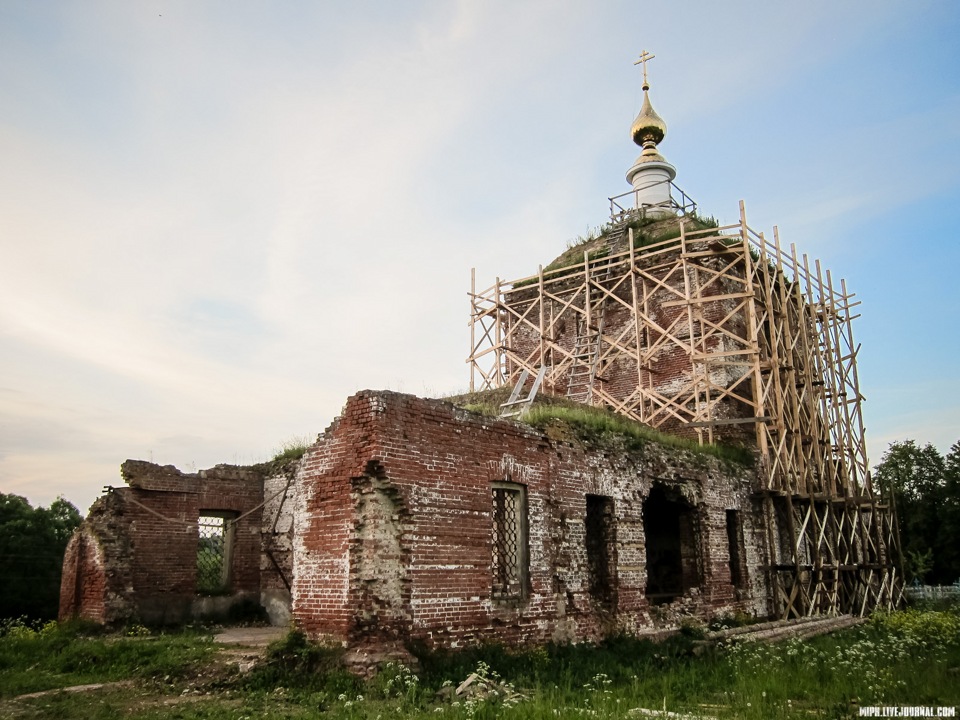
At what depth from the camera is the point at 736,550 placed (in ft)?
50.0

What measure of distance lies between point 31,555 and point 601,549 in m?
18.9

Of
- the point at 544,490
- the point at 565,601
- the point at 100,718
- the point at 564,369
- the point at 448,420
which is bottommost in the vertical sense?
the point at 100,718

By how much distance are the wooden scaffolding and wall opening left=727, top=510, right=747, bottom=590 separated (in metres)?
0.97

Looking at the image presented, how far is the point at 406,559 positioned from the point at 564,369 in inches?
496

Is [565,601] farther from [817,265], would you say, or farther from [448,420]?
[817,265]

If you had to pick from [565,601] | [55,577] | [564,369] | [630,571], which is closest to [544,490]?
[565,601]

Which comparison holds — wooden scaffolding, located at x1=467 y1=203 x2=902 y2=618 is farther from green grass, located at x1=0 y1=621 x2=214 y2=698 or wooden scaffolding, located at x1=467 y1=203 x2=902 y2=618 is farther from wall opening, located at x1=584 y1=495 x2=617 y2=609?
green grass, located at x1=0 y1=621 x2=214 y2=698

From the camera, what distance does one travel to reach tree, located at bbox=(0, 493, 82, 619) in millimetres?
21750

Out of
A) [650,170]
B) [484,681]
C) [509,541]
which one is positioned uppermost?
[650,170]

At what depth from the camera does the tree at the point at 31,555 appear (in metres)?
21.8

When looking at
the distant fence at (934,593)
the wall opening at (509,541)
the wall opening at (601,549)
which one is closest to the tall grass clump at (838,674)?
the wall opening at (601,549)

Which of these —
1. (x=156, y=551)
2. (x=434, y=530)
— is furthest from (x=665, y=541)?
(x=156, y=551)

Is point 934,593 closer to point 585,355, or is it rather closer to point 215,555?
point 585,355

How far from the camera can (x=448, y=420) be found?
9.77m
